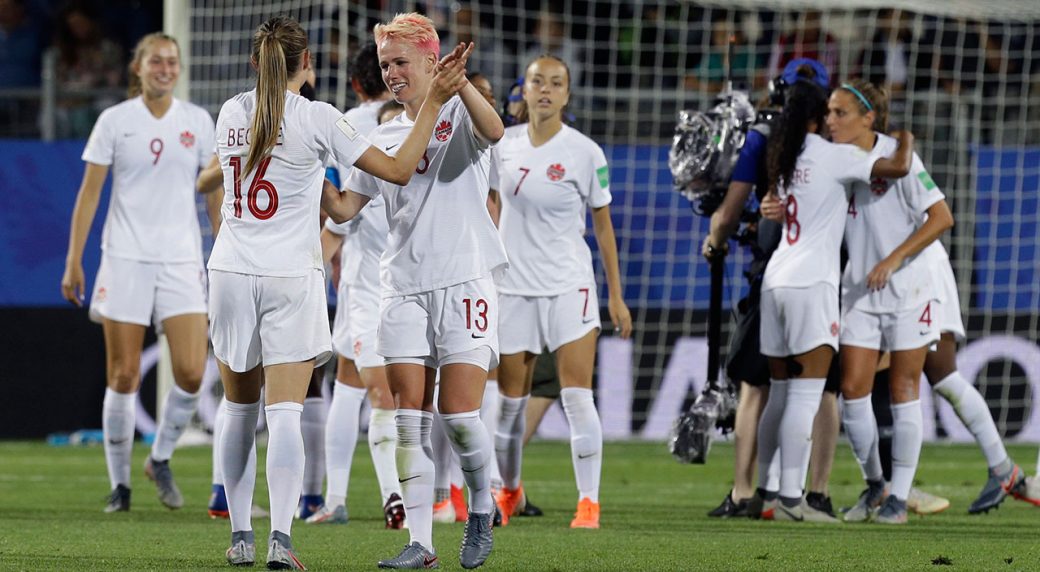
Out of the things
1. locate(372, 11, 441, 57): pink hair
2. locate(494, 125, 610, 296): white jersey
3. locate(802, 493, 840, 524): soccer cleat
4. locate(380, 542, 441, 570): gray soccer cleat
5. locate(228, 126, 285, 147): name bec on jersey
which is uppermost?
locate(372, 11, 441, 57): pink hair

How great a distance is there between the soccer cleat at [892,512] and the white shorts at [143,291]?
3.44 meters

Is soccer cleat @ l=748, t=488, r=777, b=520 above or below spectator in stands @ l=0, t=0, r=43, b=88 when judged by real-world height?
below

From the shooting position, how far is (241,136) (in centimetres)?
533

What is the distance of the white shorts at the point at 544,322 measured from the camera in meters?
7.43

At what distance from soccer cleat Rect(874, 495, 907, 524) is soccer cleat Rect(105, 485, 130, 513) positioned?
3.60m

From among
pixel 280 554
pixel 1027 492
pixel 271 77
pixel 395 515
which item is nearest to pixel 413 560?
pixel 280 554

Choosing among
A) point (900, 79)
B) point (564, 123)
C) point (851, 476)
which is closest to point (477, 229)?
point (564, 123)

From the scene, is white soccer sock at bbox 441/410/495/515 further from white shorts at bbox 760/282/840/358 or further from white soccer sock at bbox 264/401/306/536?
white shorts at bbox 760/282/840/358

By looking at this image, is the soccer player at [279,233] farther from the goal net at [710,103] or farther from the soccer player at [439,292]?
the goal net at [710,103]

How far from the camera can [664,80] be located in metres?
14.6

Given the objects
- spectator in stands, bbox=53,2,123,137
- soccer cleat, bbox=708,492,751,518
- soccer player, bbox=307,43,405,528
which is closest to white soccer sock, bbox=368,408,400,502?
soccer player, bbox=307,43,405,528

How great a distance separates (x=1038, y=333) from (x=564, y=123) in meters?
6.16

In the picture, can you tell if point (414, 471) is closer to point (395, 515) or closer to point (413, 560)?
point (413, 560)

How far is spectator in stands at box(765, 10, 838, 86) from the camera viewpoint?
45.9ft
